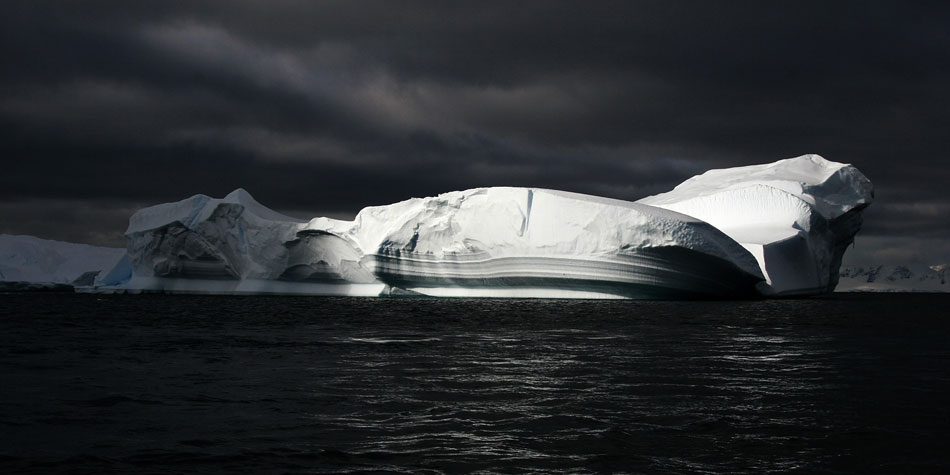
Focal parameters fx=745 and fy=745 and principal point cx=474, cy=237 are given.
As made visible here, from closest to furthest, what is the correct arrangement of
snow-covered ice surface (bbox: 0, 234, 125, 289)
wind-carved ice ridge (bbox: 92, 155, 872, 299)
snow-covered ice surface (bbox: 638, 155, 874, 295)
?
wind-carved ice ridge (bbox: 92, 155, 872, 299), snow-covered ice surface (bbox: 638, 155, 874, 295), snow-covered ice surface (bbox: 0, 234, 125, 289)

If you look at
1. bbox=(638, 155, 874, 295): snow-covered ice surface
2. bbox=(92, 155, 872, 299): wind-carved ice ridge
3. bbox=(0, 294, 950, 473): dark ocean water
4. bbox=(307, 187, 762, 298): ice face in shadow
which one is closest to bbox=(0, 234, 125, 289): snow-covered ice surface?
bbox=(92, 155, 872, 299): wind-carved ice ridge

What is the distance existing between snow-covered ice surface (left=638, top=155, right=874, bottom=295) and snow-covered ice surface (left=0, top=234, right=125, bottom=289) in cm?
3732

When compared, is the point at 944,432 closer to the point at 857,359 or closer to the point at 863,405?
the point at 863,405

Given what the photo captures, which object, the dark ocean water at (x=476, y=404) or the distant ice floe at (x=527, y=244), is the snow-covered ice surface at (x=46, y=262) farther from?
the dark ocean water at (x=476, y=404)

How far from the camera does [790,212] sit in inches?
1366

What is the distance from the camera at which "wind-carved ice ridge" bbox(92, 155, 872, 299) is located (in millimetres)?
27281

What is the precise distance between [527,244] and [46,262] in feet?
136

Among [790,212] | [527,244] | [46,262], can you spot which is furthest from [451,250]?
[46,262]

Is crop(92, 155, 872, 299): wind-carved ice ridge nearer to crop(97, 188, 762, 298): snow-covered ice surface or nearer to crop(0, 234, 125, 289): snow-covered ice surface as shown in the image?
crop(97, 188, 762, 298): snow-covered ice surface

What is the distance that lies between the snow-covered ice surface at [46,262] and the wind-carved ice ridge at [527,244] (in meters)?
11.6

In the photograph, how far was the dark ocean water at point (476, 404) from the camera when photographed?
15.5 feet

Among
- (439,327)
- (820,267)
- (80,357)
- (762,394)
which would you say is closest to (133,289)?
(439,327)

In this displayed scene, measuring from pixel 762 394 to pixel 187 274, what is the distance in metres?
35.4

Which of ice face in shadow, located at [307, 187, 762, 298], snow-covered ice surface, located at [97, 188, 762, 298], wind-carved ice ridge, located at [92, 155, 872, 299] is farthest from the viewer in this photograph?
wind-carved ice ridge, located at [92, 155, 872, 299]
